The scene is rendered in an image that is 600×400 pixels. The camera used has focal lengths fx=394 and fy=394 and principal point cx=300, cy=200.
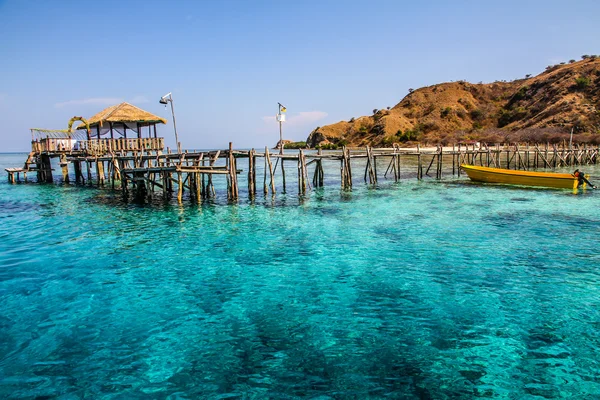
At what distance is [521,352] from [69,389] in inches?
266

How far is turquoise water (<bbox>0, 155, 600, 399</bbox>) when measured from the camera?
5594 millimetres

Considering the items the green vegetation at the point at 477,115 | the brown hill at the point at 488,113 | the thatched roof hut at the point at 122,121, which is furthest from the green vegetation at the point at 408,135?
the thatched roof hut at the point at 122,121

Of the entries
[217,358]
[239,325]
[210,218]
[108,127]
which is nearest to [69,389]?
[217,358]

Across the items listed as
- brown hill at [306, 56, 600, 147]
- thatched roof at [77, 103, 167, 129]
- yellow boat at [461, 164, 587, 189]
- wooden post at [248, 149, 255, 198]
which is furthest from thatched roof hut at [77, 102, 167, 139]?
brown hill at [306, 56, 600, 147]

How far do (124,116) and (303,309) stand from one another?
2700 centimetres

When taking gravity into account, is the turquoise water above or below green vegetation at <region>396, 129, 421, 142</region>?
below

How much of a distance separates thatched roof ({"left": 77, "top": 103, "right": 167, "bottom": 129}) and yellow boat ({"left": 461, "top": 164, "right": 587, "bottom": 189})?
24.0 metres

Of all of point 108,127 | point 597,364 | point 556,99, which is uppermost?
point 556,99

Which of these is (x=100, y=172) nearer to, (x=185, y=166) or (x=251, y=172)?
(x=185, y=166)

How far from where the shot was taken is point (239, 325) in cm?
727

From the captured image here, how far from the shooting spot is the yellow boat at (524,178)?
77.9 feet

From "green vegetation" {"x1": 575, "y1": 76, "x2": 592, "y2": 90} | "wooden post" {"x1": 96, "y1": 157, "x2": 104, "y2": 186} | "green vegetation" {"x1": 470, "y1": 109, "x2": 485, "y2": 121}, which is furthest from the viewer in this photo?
"green vegetation" {"x1": 470, "y1": 109, "x2": 485, "y2": 121}

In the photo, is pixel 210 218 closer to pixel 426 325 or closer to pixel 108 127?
pixel 426 325

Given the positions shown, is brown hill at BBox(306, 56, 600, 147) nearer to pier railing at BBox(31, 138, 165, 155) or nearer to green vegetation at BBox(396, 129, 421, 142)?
green vegetation at BBox(396, 129, 421, 142)
